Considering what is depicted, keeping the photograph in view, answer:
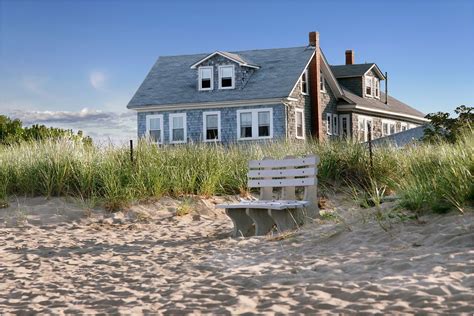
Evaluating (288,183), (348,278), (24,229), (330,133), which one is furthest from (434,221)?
(330,133)

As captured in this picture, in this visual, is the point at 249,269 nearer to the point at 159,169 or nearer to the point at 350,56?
the point at 159,169

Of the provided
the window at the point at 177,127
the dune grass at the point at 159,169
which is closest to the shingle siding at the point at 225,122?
the window at the point at 177,127

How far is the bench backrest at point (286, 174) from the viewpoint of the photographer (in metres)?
10.2

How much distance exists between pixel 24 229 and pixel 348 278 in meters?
6.64

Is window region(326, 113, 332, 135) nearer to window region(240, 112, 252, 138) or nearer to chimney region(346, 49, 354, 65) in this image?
window region(240, 112, 252, 138)

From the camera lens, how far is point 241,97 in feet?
107

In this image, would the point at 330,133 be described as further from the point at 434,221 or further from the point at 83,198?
the point at 434,221

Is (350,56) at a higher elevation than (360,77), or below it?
higher

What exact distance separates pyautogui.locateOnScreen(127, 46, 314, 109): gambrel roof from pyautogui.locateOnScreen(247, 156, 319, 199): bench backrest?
2104 cm

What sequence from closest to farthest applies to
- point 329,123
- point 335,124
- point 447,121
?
point 447,121
point 329,123
point 335,124

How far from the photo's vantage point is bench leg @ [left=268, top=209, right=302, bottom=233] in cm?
966

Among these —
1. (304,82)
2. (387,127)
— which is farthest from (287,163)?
(387,127)

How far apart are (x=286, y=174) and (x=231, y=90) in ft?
76.1

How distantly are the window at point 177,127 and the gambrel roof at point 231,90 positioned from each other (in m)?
0.73
